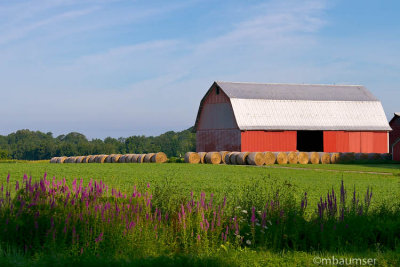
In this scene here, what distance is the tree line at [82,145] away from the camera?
101 m

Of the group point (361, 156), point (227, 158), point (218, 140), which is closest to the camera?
point (227, 158)

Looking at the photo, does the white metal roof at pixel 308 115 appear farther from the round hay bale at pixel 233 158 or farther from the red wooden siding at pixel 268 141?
the round hay bale at pixel 233 158

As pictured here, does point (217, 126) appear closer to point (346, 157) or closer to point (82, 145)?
point (346, 157)

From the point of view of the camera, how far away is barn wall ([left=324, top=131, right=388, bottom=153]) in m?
49.8

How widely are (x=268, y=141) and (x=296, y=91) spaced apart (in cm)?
837

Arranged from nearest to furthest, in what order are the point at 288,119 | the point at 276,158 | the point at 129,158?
the point at 276,158 < the point at 288,119 < the point at 129,158

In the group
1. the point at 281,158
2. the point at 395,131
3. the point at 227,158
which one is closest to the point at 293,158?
the point at 281,158

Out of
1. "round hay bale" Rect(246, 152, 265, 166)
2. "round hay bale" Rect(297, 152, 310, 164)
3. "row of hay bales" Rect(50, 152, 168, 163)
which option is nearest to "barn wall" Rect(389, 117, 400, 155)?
"round hay bale" Rect(297, 152, 310, 164)

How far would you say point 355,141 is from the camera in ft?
167

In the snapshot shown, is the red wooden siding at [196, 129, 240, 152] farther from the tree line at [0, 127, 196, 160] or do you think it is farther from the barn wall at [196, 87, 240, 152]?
the tree line at [0, 127, 196, 160]

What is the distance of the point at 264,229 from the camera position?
9289 mm

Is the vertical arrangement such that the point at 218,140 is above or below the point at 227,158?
above

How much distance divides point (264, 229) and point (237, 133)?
3769 centimetres

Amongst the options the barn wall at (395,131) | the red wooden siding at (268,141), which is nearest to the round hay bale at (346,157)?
the red wooden siding at (268,141)
